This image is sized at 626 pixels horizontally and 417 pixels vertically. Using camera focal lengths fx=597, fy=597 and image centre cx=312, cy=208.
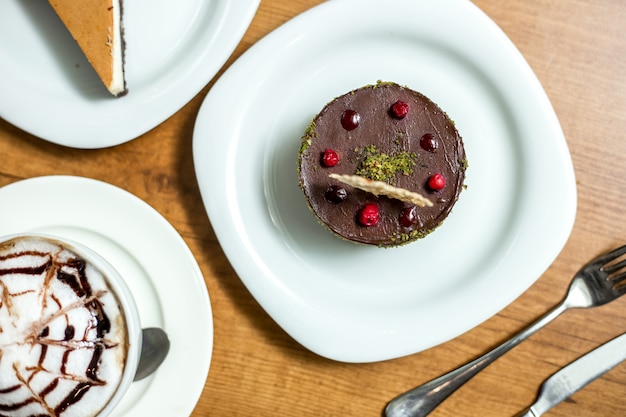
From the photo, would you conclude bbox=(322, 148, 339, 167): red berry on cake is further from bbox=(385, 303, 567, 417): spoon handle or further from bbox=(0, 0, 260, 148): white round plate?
bbox=(385, 303, 567, 417): spoon handle

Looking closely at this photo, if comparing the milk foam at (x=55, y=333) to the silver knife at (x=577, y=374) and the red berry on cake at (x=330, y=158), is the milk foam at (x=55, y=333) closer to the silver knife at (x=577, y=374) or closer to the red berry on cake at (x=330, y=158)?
the red berry on cake at (x=330, y=158)

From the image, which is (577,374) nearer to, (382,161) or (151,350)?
(382,161)

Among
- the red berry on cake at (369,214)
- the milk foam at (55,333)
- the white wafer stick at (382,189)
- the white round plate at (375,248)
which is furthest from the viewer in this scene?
the white round plate at (375,248)

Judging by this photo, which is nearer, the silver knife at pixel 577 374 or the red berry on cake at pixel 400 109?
the red berry on cake at pixel 400 109

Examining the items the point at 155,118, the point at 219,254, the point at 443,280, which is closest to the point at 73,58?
the point at 155,118

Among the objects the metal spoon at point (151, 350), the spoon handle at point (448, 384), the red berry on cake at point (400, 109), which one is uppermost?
the red berry on cake at point (400, 109)

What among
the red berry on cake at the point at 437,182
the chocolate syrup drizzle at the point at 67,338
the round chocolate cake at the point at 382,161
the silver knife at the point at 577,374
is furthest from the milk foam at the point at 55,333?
the silver knife at the point at 577,374

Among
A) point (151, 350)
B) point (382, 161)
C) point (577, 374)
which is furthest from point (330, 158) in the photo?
point (577, 374)

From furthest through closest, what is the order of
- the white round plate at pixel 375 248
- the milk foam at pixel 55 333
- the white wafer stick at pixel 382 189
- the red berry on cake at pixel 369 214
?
the white round plate at pixel 375 248
the red berry on cake at pixel 369 214
the white wafer stick at pixel 382 189
the milk foam at pixel 55 333

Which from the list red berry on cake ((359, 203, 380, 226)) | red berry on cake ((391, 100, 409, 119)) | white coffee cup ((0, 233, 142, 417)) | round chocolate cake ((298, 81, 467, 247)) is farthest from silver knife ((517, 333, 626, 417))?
white coffee cup ((0, 233, 142, 417))
